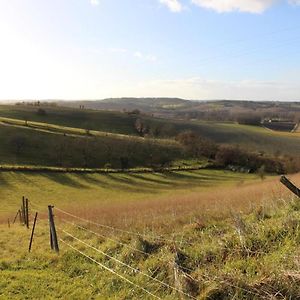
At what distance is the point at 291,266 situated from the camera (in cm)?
679

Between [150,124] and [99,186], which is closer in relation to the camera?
[99,186]

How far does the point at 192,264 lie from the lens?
8.34 m

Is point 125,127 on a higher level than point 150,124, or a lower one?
lower

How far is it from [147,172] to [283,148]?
43329 mm

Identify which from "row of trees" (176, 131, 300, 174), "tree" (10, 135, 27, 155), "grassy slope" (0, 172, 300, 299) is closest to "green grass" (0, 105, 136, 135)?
"row of trees" (176, 131, 300, 174)

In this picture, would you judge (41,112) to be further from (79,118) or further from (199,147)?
(199,147)

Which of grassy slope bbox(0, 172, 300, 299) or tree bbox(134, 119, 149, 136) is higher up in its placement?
grassy slope bbox(0, 172, 300, 299)

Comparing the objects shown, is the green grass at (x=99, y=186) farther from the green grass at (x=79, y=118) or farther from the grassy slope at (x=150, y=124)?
the green grass at (x=79, y=118)

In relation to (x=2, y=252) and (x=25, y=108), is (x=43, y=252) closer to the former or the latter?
(x=2, y=252)

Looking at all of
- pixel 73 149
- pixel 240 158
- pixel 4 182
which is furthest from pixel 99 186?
pixel 240 158

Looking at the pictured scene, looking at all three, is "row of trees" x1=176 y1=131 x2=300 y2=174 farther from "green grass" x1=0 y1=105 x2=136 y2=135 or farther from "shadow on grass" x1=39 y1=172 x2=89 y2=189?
"shadow on grass" x1=39 y1=172 x2=89 y2=189

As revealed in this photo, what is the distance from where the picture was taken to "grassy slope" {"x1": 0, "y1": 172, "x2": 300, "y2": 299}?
22.6 feet

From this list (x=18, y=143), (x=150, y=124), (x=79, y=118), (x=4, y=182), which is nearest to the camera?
(x=4, y=182)

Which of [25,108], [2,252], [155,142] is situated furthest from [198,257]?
[25,108]
